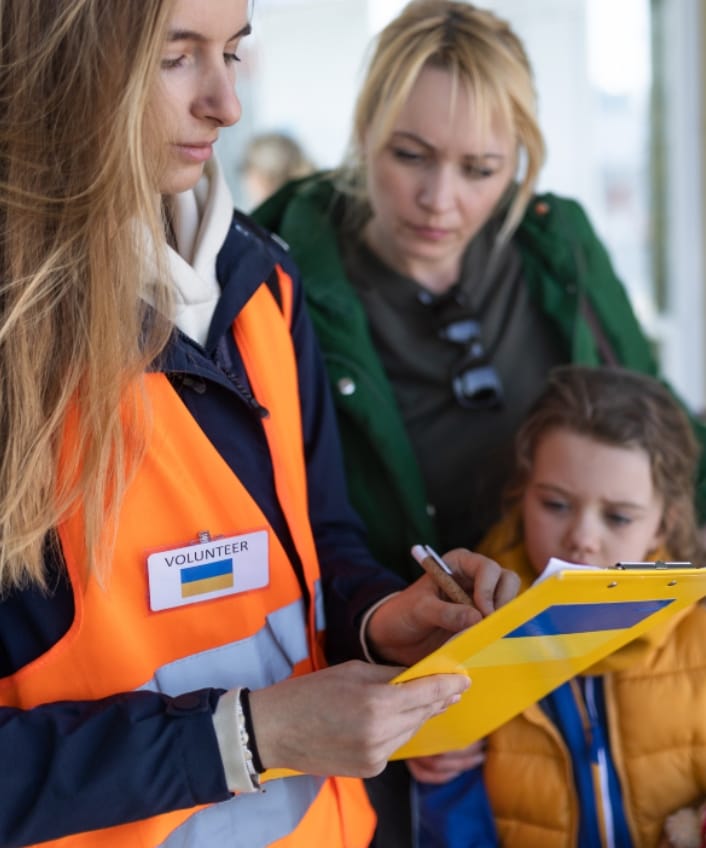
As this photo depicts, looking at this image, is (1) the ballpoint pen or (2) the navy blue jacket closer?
(2) the navy blue jacket

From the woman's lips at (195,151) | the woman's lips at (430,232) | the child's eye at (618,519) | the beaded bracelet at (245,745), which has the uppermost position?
the woman's lips at (195,151)

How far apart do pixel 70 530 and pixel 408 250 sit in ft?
3.00

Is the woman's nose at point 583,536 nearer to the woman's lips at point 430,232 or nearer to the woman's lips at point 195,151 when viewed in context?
the woman's lips at point 430,232

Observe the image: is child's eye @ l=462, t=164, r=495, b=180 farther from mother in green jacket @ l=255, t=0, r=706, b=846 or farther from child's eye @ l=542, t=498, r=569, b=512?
child's eye @ l=542, t=498, r=569, b=512

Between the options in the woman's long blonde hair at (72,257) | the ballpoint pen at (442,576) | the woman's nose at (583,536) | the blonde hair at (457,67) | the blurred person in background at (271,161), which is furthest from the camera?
the blurred person in background at (271,161)

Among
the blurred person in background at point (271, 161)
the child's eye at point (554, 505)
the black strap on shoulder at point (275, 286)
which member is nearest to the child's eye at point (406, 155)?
the black strap on shoulder at point (275, 286)

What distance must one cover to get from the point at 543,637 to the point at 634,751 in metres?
0.47

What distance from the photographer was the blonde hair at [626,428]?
1689 millimetres

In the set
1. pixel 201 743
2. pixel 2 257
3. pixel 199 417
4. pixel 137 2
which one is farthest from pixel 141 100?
pixel 201 743

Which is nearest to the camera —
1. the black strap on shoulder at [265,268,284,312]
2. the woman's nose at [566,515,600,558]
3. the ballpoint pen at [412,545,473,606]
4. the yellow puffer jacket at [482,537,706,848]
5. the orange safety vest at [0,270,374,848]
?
the orange safety vest at [0,270,374,848]

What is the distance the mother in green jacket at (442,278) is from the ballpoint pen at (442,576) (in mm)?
383

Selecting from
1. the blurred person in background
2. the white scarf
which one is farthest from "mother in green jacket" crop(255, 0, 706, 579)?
the blurred person in background

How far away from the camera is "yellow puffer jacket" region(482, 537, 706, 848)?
1465 millimetres

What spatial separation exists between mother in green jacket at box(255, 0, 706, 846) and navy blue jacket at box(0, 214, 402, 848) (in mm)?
398
